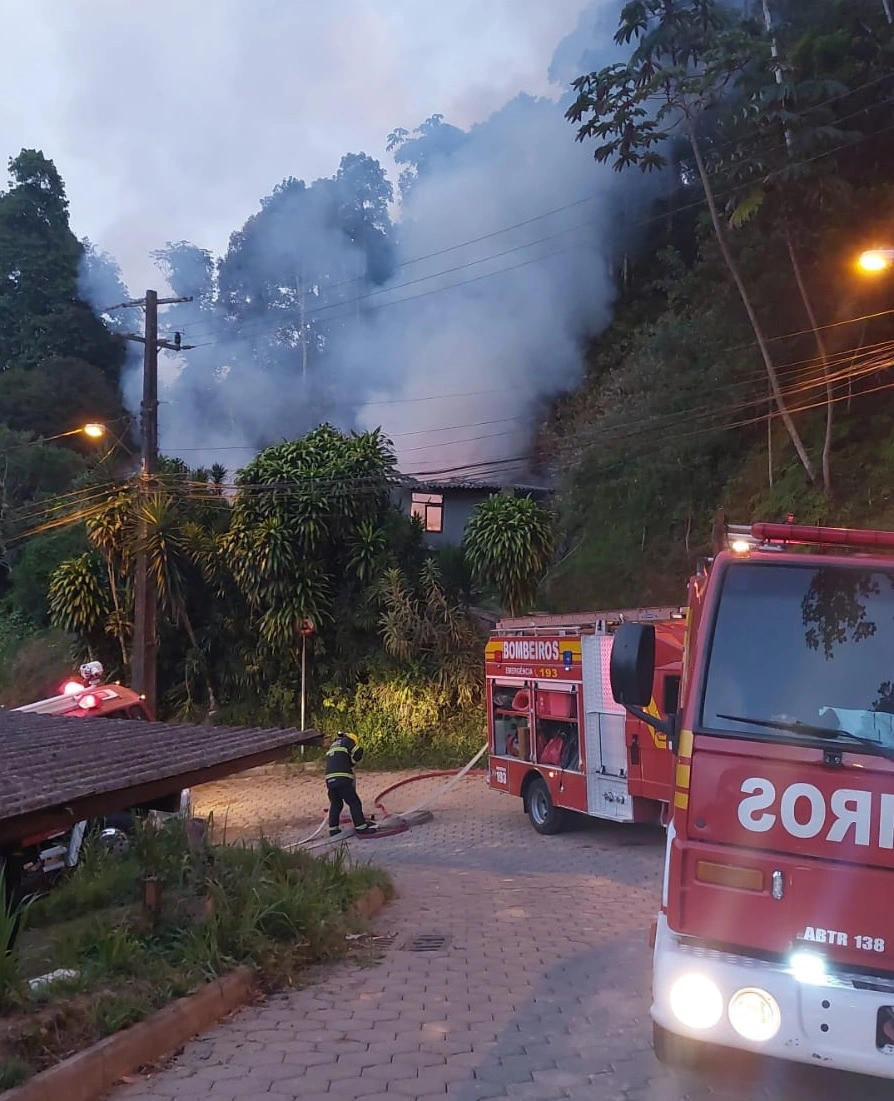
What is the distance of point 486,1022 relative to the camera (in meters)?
5.47

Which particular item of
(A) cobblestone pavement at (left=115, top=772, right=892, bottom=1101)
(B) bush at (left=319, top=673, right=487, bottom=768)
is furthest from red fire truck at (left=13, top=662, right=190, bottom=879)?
(B) bush at (left=319, top=673, right=487, bottom=768)

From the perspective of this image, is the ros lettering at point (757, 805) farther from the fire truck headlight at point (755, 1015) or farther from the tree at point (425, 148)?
the tree at point (425, 148)

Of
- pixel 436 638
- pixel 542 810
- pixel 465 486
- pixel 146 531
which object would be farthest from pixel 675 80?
pixel 542 810

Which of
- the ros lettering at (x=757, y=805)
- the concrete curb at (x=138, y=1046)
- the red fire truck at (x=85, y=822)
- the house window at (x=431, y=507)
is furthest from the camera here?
the house window at (x=431, y=507)

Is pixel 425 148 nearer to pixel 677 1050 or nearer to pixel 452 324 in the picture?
pixel 452 324

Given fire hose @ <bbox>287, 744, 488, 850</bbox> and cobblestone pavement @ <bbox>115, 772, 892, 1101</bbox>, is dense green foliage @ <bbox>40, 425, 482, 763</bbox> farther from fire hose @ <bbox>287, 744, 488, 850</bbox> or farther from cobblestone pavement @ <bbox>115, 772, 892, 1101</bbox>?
cobblestone pavement @ <bbox>115, 772, 892, 1101</bbox>

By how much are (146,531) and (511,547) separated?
718cm

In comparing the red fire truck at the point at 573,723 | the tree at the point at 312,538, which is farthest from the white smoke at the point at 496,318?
the red fire truck at the point at 573,723

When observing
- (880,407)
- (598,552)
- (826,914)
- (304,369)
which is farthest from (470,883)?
(304,369)

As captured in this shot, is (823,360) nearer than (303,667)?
No

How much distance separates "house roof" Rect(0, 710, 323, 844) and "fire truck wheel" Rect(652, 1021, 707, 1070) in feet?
9.95

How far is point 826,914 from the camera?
11.8 ft

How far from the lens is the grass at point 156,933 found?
185 inches

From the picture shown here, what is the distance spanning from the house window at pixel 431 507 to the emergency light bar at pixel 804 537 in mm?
23436
